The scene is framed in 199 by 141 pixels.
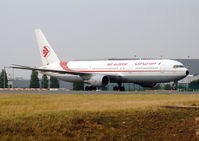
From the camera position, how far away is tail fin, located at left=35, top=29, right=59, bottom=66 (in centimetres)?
6775

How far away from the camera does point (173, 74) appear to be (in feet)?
180

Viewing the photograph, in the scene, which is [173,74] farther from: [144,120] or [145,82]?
[144,120]

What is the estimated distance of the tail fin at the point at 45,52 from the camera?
67750 mm

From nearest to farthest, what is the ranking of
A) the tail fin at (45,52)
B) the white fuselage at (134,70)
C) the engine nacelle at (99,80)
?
the white fuselage at (134,70), the engine nacelle at (99,80), the tail fin at (45,52)

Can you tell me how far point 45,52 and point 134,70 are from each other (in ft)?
56.6

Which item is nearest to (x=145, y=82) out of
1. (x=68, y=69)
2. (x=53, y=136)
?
(x=68, y=69)

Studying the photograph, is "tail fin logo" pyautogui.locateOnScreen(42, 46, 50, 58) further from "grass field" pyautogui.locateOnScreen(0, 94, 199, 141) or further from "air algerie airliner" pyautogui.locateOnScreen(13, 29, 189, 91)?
"grass field" pyautogui.locateOnScreen(0, 94, 199, 141)

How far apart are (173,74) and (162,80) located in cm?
179

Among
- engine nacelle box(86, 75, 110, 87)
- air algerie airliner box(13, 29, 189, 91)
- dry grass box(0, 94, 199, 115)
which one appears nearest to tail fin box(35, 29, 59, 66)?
air algerie airliner box(13, 29, 189, 91)

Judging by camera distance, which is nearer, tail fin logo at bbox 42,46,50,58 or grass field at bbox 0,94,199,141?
grass field at bbox 0,94,199,141

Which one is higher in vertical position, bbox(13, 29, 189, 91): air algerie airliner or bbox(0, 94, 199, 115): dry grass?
bbox(13, 29, 189, 91): air algerie airliner

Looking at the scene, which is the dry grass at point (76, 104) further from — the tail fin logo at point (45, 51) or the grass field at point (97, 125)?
the tail fin logo at point (45, 51)

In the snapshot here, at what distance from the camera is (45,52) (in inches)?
2687

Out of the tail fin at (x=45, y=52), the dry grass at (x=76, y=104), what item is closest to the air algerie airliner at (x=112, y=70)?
the tail fin at (x=45, y=52)
